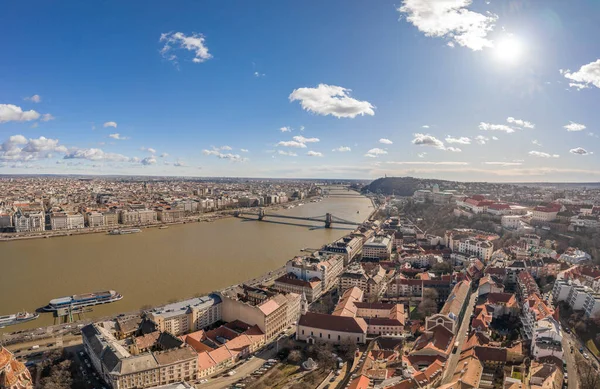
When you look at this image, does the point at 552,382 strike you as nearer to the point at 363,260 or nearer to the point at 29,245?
the point at 363,260

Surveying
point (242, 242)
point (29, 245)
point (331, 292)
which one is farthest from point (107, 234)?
point (331, 292)

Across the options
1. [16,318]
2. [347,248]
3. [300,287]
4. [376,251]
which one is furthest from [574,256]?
[16,318]

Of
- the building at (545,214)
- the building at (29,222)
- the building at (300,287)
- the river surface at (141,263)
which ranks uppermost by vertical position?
the building at (545,214)

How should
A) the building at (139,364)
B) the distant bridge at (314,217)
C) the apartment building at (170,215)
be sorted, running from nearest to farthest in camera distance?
the building at (139,364) < the distant bridge at (314,217) < the apartment building at (170,215)

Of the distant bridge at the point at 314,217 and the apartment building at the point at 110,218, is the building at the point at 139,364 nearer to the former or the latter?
the distant bridge at the point at 314,217

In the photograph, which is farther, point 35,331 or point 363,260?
point 363,260

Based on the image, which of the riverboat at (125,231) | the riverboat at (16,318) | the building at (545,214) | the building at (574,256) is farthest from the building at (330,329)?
the riverboat at (125,231)
